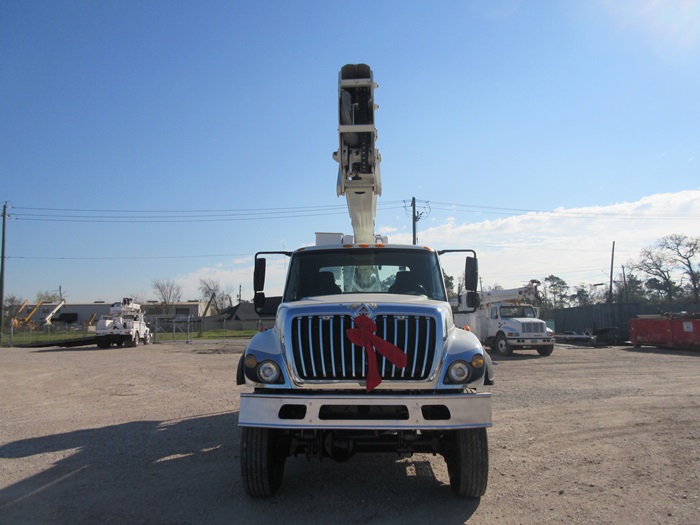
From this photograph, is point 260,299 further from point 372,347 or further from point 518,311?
point 518,311

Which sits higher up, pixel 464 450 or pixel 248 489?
pixel 464 450

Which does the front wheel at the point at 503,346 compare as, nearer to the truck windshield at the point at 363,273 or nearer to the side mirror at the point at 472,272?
the side mirror at the point at 472,272

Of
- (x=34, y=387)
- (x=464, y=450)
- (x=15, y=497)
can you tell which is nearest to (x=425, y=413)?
(x=464, y=450)

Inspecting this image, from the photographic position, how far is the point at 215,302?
8831cm

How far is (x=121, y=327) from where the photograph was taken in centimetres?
3119

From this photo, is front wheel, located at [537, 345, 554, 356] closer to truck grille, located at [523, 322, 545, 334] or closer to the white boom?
truck grille, located at [523, 322, 545, 334]

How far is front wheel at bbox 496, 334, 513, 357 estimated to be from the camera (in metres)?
21.8

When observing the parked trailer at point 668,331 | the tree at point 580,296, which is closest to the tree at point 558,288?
the tree at point 580,296

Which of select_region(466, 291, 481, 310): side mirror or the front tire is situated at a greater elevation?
select_region(466, 291, 481, 310): side mirror

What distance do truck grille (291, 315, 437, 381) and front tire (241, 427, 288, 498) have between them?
2.26 ft

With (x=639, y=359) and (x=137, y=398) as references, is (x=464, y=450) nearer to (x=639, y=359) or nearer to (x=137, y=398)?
(x=137, y=398)

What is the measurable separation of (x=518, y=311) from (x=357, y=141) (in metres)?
17.3

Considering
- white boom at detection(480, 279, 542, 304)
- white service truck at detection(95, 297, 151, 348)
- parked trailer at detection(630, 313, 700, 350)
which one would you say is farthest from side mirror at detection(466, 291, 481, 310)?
white service truck at detection(95, 297, 151, 348)

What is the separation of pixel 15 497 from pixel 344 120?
5726mm
